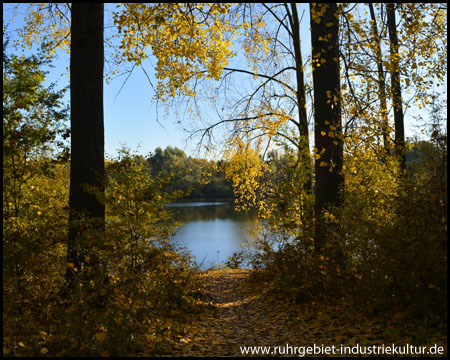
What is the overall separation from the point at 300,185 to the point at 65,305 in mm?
4550

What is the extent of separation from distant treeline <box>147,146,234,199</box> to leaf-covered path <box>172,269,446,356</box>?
5.63ft

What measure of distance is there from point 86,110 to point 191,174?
1205 inches

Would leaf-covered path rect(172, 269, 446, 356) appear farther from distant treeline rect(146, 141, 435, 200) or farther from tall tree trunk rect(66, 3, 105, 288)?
tall tree trunk rect(66, 3, 105, 288)

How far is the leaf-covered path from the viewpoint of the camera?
3.77 m

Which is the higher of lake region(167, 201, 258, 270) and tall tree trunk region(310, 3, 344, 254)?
tall tree trunk region(310, 3, 344, 254)

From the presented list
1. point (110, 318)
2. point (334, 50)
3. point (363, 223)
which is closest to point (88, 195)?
point (110, 318)

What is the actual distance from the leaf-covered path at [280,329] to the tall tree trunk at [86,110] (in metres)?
1.99

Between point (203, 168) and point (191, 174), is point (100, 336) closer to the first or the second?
point (203, 168)

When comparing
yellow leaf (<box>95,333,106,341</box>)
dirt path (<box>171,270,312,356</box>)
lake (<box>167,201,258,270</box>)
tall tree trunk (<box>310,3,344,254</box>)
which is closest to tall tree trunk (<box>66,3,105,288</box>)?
yellow leaf (<box>95,333,106,341</box>)

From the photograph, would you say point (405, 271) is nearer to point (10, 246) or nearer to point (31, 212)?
point (10, 246)

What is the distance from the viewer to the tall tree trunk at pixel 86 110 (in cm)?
482

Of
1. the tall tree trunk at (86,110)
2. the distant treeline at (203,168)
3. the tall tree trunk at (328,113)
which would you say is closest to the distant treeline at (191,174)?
the distant treeline at (203,168)

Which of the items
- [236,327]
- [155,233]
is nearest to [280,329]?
[236,327]

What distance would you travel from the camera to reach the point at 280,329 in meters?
4.55
